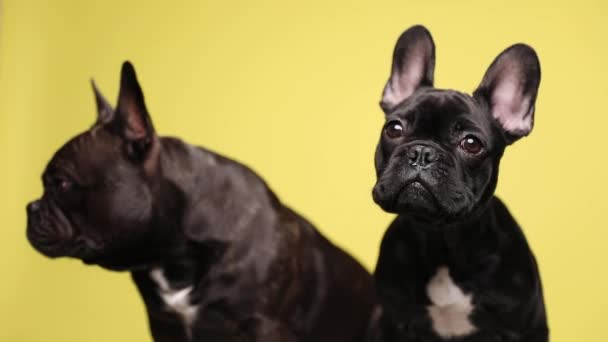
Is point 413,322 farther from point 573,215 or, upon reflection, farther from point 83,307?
point 83,307

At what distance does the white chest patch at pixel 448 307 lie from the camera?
2.09 metres

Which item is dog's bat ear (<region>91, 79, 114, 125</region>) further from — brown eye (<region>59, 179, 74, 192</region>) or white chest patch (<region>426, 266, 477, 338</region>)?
white chest patch (<region>426, 266, 477, 338</region>)

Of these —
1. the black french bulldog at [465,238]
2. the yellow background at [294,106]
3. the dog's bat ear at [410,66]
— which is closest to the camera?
the black french bulldog at [465,238]

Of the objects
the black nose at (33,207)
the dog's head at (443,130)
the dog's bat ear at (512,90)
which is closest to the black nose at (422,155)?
the dog's head at (443,130)

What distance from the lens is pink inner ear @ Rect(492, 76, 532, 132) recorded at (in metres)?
2.11

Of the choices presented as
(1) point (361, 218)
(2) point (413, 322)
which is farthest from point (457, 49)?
(2) point (413, 322)

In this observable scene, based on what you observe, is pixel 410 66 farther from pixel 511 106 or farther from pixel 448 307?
pixel 448 307

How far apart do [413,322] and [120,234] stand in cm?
70

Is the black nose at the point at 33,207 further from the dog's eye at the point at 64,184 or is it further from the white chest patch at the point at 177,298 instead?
the white chest patch at the point at 177,298

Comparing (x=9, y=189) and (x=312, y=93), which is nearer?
(x=312, y=93)

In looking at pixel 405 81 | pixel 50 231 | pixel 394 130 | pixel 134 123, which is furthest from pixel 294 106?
pixel 50 231

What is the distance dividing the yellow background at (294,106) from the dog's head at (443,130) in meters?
0.78

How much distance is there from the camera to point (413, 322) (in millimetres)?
2129

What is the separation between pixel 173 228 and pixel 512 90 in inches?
→ 32.7
